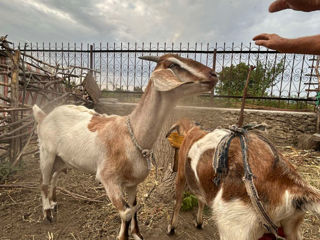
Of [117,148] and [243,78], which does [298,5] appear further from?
[243,78]

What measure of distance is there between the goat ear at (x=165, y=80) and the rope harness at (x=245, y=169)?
24.9 inches

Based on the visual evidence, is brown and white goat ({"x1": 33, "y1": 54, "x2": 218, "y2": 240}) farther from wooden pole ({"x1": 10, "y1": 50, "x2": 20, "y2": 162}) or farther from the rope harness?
wooden pole ({"x1": 10, "y1": 50, "x2": 20, "y2": 162})

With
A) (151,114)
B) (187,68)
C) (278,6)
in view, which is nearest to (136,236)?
(151,114)

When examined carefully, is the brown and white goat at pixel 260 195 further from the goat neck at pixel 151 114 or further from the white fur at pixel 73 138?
the white fur at pixel 73 138

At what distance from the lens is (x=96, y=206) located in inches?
124

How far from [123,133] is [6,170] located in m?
3.18

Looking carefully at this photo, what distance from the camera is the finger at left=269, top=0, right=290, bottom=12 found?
100 centimetres

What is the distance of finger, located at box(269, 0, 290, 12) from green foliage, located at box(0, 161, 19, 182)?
4685mm

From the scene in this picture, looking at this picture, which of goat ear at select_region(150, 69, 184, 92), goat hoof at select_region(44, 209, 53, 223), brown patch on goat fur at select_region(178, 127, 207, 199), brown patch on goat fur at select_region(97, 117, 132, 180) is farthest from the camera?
goat hoof at select_region(44, 209, 53, 223)

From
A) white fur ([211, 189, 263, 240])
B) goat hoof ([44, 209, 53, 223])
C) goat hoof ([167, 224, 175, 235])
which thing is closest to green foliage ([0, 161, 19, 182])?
goat hoof ([44, 209, 53, 223])

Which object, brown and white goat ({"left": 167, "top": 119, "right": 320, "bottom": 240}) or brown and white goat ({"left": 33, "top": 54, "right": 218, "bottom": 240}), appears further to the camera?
brown and white goat ({"left": 33, "top": 54, "right": 218, "bottom": 240})

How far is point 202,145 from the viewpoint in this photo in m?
1.91

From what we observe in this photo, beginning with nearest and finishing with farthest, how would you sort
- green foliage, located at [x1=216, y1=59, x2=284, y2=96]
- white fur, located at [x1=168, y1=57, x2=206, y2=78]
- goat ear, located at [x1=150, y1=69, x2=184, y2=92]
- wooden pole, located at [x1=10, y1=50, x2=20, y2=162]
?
goat ear, located at [x1=150, y1=69, x2=184, y2=92] → white fur, located at [x1=168, y1=57, x2=206, y2=78] → wooden pole, located at [x1=10, y1=50, x2=20, y2=162] → green foliage, located at [x1=216, y1=59, x2=284, y2=96]

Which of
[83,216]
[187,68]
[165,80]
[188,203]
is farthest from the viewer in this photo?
[188,203]
